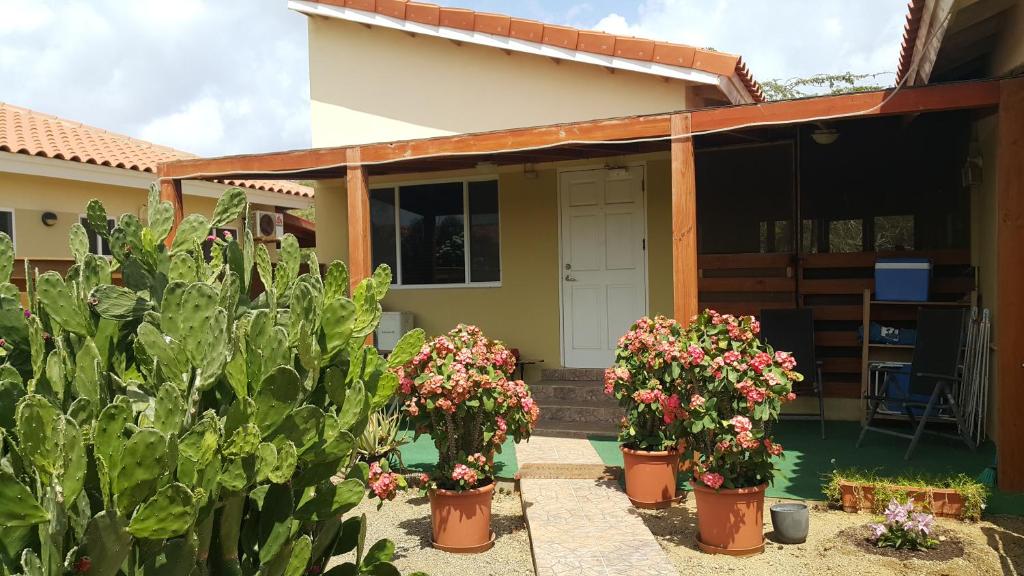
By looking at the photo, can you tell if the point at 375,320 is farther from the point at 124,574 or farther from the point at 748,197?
the point at 748,197

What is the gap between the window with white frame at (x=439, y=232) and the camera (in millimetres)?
9539

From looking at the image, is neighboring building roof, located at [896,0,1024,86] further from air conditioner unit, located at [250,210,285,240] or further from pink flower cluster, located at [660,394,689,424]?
air conditioner unit, located at [250,210,285,240]

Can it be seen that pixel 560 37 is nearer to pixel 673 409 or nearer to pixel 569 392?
pixel 569 392

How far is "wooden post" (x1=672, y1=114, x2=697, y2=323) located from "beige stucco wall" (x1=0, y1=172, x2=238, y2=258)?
7.42m

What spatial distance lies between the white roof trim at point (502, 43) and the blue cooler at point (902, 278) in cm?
246

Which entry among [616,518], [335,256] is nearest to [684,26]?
[335,256]

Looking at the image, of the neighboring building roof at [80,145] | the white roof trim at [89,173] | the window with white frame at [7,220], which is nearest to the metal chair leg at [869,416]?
the white roof trim at [89,173]

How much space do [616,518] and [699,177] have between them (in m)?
4.91

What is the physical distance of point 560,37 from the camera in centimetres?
817

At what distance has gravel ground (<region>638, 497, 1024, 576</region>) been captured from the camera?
416cm

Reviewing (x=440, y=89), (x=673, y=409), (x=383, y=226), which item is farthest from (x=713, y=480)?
(x=383, y=226)

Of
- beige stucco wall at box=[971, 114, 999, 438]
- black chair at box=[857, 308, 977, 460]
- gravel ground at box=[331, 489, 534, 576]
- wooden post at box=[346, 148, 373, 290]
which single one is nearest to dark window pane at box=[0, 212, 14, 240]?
wooden post at box=[346, 148, 373, 290]

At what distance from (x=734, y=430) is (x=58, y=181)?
9788 mm

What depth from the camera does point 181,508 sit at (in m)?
1.63
